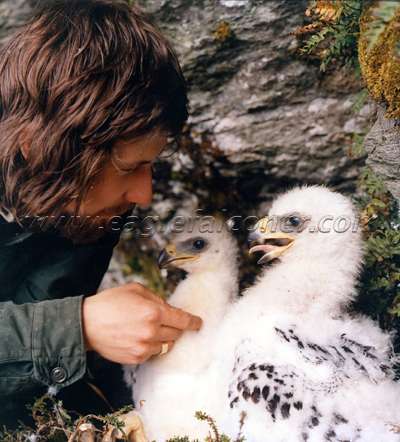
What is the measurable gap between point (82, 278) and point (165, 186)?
1.31 metres

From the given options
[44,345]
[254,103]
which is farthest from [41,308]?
[254,103]

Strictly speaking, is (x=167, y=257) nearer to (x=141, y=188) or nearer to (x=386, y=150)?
(x=141, y=188)

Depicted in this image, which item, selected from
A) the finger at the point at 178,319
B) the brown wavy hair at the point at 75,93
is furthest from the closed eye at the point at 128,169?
the finger at the point at 178,319

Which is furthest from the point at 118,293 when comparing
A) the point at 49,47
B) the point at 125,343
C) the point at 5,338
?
the point at 49,47

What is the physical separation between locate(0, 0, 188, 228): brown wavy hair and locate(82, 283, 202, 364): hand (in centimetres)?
53

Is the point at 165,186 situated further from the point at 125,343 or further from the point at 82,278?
the point at 125,343

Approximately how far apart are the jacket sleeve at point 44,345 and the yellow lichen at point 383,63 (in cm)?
159

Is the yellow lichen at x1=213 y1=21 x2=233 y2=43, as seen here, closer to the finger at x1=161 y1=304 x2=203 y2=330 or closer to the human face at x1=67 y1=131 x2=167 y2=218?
the human face at x1=67 y1=131 x2=167 y2=218

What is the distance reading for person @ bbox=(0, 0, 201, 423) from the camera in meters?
2.90

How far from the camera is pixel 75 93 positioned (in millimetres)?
2891

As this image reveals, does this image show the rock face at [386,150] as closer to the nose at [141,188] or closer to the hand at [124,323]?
the nose at [141,188]

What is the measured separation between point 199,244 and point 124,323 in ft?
2.76

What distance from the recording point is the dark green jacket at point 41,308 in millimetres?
2877

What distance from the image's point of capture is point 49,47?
2.96 m
